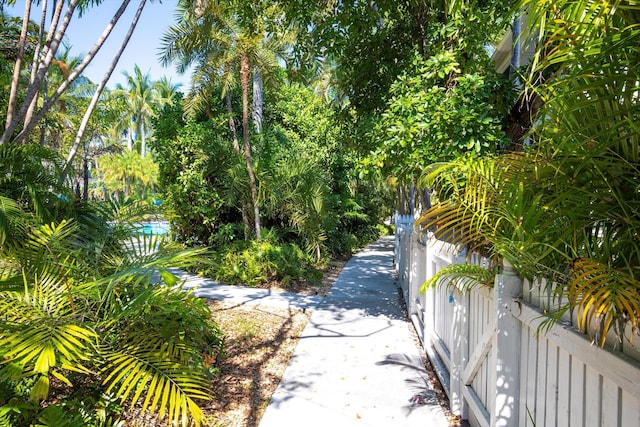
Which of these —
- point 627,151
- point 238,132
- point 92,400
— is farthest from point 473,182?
point 238,132

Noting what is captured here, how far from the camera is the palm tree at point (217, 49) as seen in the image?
960 centimetres

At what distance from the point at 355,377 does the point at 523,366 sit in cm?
254

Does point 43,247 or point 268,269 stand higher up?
point 43,247

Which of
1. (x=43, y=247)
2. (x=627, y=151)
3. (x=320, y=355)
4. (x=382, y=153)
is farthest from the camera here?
(x=320, y=355)

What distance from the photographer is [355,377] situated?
4613 mm

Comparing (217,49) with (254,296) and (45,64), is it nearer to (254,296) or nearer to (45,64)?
(45,64)

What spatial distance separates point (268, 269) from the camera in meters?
9.84

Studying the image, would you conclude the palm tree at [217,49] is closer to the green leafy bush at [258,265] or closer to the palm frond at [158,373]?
the green leafy bush at [258,265]

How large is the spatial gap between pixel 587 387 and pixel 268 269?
28.1ft

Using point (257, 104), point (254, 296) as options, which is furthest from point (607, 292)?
point (257, 104)

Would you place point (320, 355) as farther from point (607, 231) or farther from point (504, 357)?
point (607, 231)

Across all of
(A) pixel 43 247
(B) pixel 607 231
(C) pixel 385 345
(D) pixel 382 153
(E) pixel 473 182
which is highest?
(D) pixel 382 153

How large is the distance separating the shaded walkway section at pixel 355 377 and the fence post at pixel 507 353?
1.31 meters

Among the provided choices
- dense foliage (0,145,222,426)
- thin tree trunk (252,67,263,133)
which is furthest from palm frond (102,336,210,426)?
thin tree trunk (252,67,263,133)
